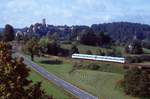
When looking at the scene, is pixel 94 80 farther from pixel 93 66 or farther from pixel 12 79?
pixel 12 79

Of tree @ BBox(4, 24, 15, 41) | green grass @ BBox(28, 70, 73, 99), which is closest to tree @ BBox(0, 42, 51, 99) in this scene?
green grass @ BBox(28, 70, 73, 99)

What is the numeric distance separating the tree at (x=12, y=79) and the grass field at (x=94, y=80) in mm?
38479

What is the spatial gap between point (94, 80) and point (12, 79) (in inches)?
2154

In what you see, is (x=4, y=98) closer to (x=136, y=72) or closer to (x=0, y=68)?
(x=0, y=68)

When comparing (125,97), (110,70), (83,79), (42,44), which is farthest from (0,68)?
(42,44)

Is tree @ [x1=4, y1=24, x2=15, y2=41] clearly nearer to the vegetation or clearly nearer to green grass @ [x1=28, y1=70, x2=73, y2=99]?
green grass @ [x1=28, y1=70, x2=73, y2=99]

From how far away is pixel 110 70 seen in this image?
279 ft

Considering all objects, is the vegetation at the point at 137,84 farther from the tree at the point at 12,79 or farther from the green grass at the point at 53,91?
the tree at the point at 12,79

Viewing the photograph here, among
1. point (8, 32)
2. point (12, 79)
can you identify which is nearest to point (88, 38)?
point (8, 32)

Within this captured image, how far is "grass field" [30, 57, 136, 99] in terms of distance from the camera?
63.2 metres

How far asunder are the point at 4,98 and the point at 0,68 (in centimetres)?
161

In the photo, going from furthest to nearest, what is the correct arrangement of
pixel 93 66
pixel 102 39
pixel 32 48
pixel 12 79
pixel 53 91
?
pixel 102 39
pixel 32 48
pixel 93 66
pixel 53 91
pixel 12 79

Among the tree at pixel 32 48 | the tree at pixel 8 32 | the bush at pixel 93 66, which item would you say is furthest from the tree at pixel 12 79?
the tree at pixel 8 32

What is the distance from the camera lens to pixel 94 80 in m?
74.2
